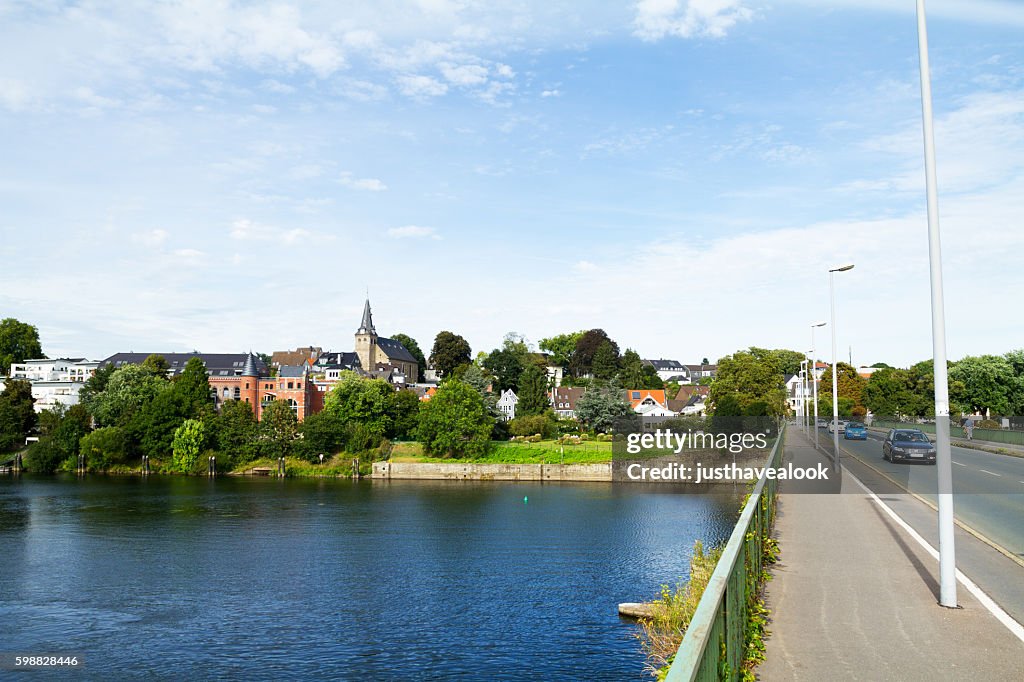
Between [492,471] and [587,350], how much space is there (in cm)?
8250

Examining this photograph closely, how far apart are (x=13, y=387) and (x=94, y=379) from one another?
960 centimetres

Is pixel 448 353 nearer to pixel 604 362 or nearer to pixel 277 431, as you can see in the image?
pixel 604 362

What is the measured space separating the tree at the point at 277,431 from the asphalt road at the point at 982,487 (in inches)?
2428

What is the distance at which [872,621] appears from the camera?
9930 millimetres

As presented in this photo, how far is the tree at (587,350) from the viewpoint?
16312cm

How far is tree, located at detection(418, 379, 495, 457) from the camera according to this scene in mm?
Result: 86438

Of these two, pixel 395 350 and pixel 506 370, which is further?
pixel 395 350

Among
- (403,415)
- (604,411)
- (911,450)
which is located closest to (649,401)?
(604,411)

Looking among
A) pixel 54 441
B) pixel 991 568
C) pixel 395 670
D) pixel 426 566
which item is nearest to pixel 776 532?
pixel 991 568

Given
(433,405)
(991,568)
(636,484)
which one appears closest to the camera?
(991,568)

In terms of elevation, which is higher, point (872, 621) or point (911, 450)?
point (911, 450)

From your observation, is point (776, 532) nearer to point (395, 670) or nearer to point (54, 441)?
point (395, 670)

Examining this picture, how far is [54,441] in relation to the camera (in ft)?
307

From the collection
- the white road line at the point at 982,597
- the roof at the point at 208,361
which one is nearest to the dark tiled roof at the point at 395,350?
the roof at the point at 208,361
